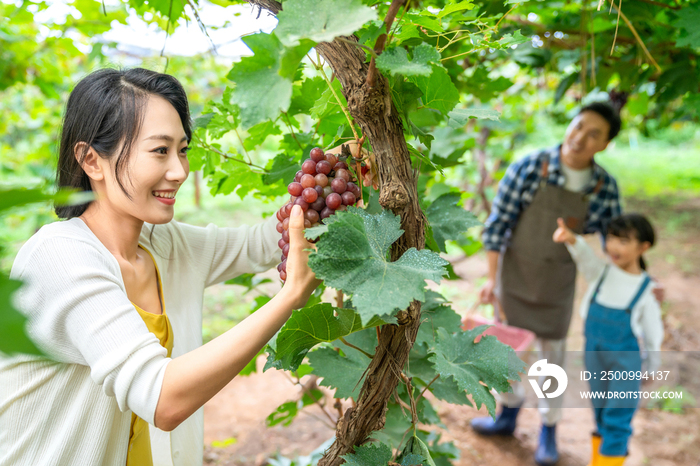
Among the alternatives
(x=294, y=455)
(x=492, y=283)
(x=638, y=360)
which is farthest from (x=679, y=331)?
(x=294, y=455)

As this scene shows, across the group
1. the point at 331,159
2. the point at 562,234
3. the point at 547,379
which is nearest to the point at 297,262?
the point at 331,159

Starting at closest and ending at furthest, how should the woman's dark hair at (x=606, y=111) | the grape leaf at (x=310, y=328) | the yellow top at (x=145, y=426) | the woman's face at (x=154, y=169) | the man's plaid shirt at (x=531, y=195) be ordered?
1. the grape leaf at (x=310, y=328)
2. the woman's face at (x=154, y=169)
3. the yellow top at (x=145, y=426)
4. the woman's dark hair at (x=606, y=111)
5. the man's plaid shirt at (x=531, y=195)

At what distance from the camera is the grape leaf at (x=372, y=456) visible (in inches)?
34.1

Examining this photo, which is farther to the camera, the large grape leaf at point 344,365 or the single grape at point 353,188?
the large grape leaf at point 344,365

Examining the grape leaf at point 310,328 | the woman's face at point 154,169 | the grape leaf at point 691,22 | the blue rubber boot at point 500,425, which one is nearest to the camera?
the grape leaf at point 310,328

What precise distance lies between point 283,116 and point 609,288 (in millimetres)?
2351

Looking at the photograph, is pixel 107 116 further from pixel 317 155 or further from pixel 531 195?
pixel 531 195

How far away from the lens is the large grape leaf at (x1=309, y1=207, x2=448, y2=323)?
25.0 inches

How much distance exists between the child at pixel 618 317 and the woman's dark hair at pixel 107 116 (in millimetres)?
2232

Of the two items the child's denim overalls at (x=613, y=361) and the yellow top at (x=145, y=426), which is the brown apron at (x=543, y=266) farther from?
the yellow top at (x=145, y=426)

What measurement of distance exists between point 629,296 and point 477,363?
7.23ft

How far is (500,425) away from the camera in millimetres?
3059

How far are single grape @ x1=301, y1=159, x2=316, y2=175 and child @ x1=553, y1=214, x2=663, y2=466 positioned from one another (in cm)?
209

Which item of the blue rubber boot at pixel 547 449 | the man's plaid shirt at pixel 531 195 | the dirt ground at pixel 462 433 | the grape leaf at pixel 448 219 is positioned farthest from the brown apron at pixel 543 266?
the grape leaf at pixel 448 219
